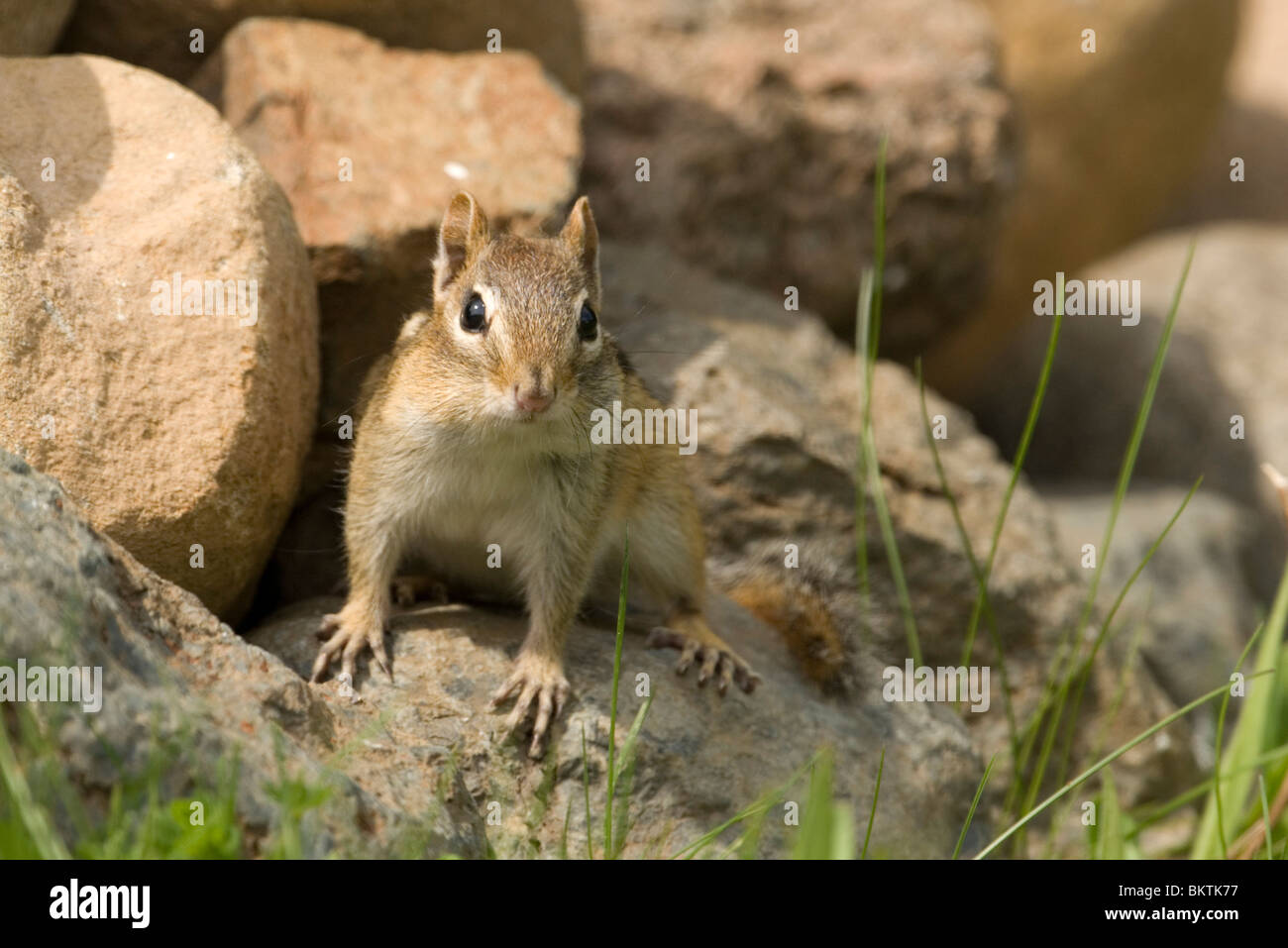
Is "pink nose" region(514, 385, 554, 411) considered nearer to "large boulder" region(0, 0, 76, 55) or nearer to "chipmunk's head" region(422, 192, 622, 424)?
"chipmunk's head" region(422, 192, 622, 424)

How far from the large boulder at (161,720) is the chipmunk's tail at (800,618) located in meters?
1.84

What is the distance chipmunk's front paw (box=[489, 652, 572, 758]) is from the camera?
4082 mm

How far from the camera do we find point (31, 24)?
15.8 ft

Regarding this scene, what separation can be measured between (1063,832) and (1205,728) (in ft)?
4.38

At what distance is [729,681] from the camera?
464cm

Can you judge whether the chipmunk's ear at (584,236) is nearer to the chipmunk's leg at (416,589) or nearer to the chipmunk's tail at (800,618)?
the chipmunk's leg at (416,589)

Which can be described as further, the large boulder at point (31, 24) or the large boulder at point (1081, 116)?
the large boulder at point (1081, 116)

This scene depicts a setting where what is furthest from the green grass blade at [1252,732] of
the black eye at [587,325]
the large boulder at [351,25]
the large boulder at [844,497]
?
Result: the large boulder at [351,25]

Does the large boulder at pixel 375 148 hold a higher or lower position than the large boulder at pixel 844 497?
higher

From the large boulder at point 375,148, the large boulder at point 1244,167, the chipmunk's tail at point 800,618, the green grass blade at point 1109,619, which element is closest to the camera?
the green grass blade at point 1109,619

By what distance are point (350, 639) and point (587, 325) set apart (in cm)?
119

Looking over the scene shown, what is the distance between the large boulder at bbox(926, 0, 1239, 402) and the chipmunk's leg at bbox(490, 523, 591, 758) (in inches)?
217

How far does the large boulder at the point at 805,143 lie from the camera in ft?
23.4

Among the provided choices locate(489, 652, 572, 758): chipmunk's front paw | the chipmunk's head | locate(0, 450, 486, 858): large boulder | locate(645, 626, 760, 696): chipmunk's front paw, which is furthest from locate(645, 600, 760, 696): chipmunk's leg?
locate(0, 450, 486, 858): large boulder
